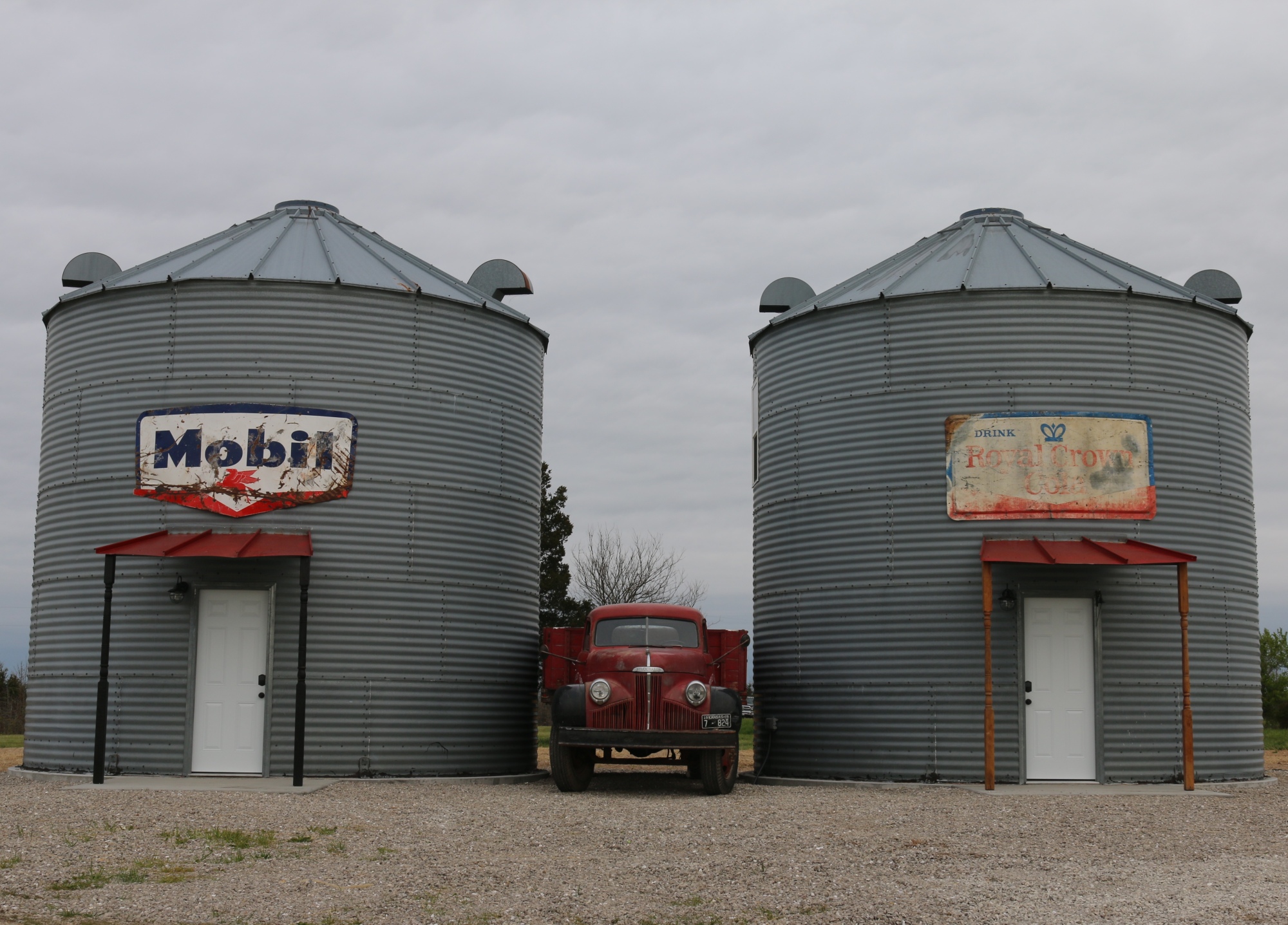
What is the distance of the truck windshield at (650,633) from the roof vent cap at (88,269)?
9.87 metres

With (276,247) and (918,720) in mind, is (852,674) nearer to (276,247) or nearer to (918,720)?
(918,720)

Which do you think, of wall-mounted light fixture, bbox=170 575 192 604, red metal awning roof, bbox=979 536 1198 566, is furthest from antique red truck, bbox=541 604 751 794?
wall-mounted light fixture, bbox=170 575 192 604

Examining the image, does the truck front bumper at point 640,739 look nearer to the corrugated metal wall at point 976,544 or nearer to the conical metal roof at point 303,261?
Result: the corrugated metal wall at point 976,544

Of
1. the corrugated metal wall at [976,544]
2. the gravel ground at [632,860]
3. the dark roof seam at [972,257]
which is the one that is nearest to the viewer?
the gravel ground at [632,860]

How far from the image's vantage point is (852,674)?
1848 cm

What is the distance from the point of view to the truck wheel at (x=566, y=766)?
55.4 feet

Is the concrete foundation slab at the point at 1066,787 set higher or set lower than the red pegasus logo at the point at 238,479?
lower

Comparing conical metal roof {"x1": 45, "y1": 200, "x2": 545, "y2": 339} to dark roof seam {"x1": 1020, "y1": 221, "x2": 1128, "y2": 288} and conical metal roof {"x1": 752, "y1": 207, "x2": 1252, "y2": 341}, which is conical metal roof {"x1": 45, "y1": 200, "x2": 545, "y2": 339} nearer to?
conical metal roof {"x1": 752, "y1": 207, "x2": 1252, "y2": 341}

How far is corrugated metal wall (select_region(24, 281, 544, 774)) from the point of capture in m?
17.7

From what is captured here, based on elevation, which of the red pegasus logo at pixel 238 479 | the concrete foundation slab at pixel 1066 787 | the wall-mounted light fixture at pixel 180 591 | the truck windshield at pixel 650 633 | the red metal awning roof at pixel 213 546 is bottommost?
the concrete foundation slab at pixel 1066 787

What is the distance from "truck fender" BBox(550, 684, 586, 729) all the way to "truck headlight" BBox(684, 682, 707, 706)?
52.6 inches

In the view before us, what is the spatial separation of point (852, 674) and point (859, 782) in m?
1.50

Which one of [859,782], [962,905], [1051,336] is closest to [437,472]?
[859,782]

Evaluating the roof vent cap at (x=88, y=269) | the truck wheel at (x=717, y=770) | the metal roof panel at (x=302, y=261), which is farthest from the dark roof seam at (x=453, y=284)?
the truck wheel at (x=717, y=770)
